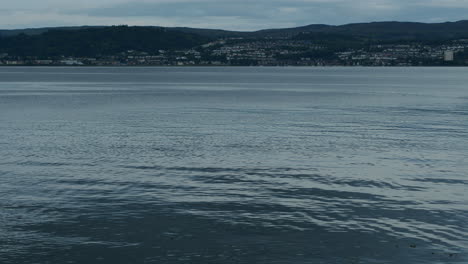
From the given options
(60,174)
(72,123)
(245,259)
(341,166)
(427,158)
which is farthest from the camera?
(72,123)

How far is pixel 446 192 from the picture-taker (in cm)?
3347

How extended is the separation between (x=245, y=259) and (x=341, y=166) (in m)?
20.2

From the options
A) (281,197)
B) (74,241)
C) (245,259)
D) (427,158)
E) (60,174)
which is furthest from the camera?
(427,158)

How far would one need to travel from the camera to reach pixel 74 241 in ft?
80.2

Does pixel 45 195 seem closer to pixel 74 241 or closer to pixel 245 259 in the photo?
pixel 74 241

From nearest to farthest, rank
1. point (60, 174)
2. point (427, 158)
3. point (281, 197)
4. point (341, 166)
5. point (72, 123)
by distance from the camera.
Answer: point (281, 197), point (60, 174), point (341, 166), point (427, 158), point (72, 123)

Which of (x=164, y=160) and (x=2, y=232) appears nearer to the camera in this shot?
(x=2, y=232)

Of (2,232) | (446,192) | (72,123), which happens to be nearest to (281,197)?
(446,192)

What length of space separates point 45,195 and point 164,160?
489 inches

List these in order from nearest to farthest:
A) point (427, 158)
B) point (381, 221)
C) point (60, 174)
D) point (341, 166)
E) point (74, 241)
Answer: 1. point (74, 241)
2. point (381, 221)
3. point (60, 174)
4. point (341, 166)
5. point (427, 158)

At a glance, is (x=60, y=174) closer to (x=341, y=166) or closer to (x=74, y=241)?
(x=74, y=241)

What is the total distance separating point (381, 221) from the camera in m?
27.6

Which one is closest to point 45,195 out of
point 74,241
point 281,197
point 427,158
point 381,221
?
point 74,241

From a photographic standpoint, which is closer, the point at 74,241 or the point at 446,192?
the point at 74,241
